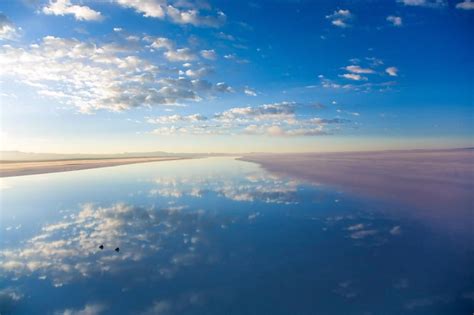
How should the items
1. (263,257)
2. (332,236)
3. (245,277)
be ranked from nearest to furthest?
(245,277), (263,257), (332,236)

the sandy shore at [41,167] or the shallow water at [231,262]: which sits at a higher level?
the sandy shore at [41,167]

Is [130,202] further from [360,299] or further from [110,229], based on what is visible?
[360,299]

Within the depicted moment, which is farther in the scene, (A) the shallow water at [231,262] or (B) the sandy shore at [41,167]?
(B) the sandy shore at [41,167]

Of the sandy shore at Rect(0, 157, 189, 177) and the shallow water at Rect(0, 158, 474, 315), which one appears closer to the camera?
the shallow water at Rect(0, 158, 474, 315)

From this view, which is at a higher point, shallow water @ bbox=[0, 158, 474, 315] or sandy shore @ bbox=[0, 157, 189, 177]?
sandy shore @ bbox=[0, 157, 189, 177]

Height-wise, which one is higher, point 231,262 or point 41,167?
point 41,167

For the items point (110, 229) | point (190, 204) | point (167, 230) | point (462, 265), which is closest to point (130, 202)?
point (190, 204)

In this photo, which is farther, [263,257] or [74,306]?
[263,257]

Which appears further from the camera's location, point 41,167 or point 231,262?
point 41,167
